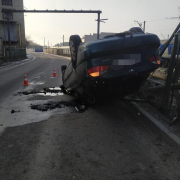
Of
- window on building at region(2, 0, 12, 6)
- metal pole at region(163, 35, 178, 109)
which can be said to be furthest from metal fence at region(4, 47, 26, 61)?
metal pole at region(163, 35, 178, 109)

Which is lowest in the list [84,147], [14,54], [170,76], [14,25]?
[84,147]

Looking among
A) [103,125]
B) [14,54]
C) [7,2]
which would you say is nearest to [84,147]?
[103,125]

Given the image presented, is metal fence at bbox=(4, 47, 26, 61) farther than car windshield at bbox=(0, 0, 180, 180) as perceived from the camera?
Yes

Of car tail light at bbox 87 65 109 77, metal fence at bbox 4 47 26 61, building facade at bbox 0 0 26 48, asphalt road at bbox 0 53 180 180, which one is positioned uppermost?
building facade at bbox 0 0 26 48

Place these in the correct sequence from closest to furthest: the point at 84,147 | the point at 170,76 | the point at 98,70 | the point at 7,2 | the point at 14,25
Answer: the point at 84,147
the point at 98,70
the point at 170,76
the point at 7,2
the point at 14,25

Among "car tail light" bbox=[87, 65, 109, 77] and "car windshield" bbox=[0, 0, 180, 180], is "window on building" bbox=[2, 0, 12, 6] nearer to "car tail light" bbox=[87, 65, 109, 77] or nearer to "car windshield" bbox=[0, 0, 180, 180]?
"car windshield" bbox=[0, 0, 180, 180]

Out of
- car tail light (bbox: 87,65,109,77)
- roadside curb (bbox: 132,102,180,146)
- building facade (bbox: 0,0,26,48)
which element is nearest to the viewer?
roadside curb (bbox: 132,102,180,146)

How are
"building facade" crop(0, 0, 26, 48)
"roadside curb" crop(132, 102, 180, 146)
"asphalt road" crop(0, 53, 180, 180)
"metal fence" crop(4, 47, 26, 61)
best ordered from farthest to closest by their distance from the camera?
1. "building facade" crop(0, 0, 26, 48)
2. "metal fence" crop(4, 47, 26, 61)
3. "roadside curb" crop(132, 102, 180, 146)
4. "asphalt road" crop(0, 53, 180, 180)

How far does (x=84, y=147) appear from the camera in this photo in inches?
128

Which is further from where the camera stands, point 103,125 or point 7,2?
point 7,2

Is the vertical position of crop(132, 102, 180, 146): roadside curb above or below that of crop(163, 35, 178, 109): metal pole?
below

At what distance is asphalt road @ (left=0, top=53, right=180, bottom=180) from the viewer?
8.50ft

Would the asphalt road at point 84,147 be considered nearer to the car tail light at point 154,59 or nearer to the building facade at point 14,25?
the car tail light at point 154,59

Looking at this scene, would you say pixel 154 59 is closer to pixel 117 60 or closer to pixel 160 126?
pixel 117 60
